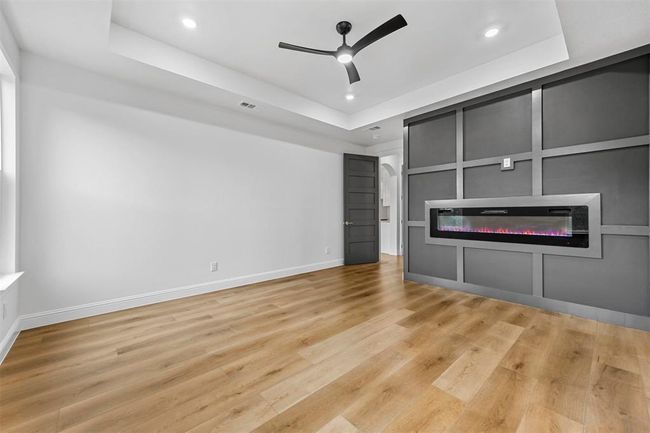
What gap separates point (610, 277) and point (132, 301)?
5.33m

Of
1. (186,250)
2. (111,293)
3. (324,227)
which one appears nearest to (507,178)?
(324,227)

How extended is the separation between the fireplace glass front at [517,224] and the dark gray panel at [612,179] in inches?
8.4

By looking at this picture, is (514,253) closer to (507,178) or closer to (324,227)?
(507,178)

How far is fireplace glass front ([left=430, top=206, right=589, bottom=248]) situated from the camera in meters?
2.99

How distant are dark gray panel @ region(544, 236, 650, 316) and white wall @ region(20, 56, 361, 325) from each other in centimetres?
389

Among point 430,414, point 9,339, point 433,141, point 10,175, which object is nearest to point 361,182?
point 433,141

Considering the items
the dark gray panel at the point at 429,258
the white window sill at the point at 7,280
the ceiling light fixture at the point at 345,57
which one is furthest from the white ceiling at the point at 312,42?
the white window sill at the point at 7,280

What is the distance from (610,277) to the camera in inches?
110

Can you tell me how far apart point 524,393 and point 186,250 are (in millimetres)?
3828

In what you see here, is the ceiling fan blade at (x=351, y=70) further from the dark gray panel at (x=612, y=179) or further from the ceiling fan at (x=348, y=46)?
the dark gray panel at (x=612, y=179)

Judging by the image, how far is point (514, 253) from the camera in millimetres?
3441

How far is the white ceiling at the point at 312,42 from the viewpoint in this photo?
2.32 m

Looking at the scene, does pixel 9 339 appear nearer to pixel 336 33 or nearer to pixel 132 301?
pixel 132 301

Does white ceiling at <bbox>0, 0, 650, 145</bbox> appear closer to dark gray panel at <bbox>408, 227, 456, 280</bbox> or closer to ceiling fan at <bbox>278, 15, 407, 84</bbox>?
ceiling fan at <bbox>278, 15, 407, 84</bbox>
